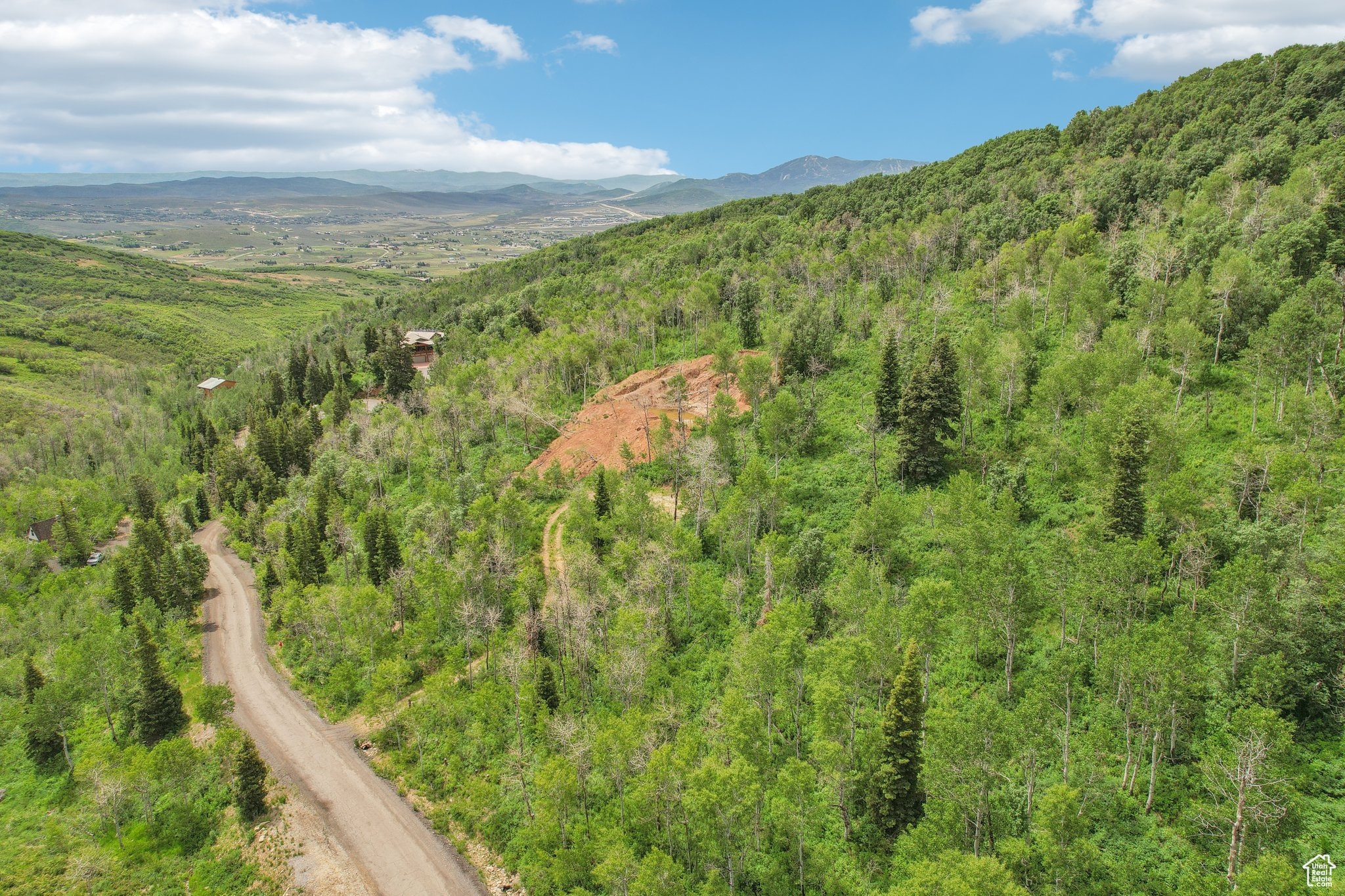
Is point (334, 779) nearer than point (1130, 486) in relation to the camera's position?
No

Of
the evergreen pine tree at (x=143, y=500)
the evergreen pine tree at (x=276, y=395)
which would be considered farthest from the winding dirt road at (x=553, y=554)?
the evergreen pine tree at (x=276, y=395)

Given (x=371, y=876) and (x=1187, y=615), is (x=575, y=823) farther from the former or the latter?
(x=1187, y=615)

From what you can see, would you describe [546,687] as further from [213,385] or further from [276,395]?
[213,385]

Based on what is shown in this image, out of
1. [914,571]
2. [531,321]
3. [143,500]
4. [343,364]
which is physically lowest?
[143,500]

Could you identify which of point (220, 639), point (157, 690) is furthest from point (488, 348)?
point (157, 690)

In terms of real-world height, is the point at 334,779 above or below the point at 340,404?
below

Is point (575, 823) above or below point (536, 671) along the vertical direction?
below

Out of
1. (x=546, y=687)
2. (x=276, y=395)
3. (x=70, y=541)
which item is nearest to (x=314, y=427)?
(x=276, y=395)

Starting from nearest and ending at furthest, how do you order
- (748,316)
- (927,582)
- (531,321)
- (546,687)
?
(927,582)
(546,687)
(748,316)
(531,321)
